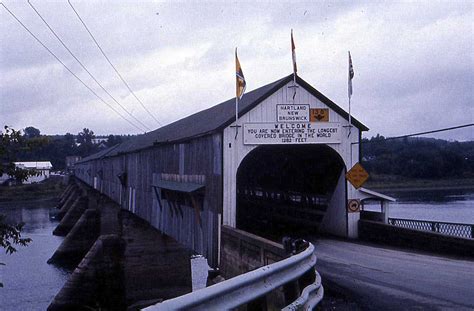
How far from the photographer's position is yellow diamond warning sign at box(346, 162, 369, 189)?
1727 cm

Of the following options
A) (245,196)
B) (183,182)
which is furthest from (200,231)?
(245,196)

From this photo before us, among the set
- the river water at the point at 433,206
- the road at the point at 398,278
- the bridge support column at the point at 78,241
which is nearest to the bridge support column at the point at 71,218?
Answer: the bridge support column at the point at 78,241

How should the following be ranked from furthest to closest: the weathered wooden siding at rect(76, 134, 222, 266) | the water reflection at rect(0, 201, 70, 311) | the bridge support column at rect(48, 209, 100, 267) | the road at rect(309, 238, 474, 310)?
1. the bridge support column at rect(48, 209, 100, 267)
2. the water reflection at rect(0, 201, 70, 311)
3. the weathered wooden siding at rect(76, 134, 222, 266)
4. the road at rect(309, 238, 474, 310)

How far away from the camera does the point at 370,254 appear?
1368 cm

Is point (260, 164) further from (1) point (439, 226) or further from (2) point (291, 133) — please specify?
(2) point (291, 133)

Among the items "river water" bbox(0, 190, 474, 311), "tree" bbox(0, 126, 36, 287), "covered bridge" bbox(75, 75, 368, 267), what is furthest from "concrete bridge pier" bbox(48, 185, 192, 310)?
"tree" bbox(0, 126, 36, 287)

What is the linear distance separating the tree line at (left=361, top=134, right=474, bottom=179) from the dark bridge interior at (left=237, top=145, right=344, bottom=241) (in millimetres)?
26682

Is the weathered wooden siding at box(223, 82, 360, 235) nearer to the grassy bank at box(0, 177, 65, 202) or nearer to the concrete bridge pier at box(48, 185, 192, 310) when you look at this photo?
the concrete bridge pier at box(48, 185, 192, 310)

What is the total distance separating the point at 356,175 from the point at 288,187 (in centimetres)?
929

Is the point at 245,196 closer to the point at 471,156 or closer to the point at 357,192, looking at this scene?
the point at 357,192

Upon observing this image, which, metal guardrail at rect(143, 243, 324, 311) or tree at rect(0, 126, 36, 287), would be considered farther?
tree at rect(0, 126, 36, 287)

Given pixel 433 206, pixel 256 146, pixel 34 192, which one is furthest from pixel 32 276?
pixel 34 192

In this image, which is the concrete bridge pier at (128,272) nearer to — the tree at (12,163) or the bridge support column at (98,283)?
the bridge support column at (98,283)

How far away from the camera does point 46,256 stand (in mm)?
45969
